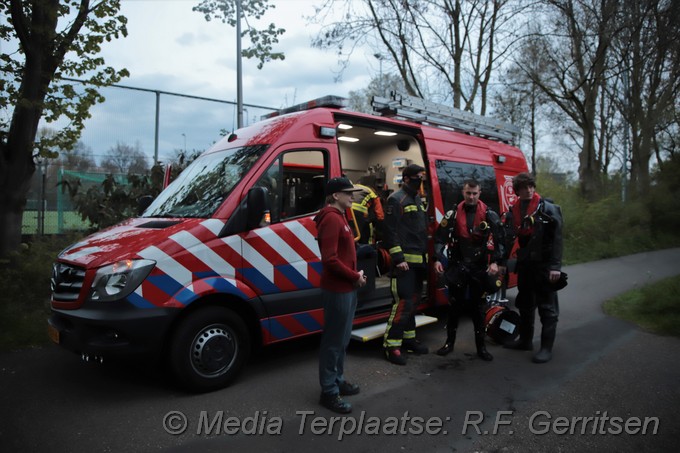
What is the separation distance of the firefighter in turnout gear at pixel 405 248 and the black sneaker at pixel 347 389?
3.11ft

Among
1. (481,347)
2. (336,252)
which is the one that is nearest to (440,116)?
(481,347)

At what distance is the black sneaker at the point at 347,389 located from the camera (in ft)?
13.7

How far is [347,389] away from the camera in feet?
13.7

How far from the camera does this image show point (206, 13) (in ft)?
33.7

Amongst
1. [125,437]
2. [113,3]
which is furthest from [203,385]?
[113,3]

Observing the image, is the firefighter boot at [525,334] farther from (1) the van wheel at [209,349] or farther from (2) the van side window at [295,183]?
(1) the van wheel at [209,349]

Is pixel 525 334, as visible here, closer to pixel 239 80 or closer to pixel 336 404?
pixel 336 404

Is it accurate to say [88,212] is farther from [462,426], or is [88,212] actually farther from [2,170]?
[462,426]

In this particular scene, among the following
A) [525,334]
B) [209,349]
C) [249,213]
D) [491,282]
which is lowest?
[525,334]

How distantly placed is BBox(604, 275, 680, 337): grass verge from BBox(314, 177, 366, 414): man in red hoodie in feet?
15.8

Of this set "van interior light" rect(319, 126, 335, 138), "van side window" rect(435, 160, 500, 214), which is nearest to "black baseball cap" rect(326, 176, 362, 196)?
"van interior light" rect(319, 126, 335, 138)

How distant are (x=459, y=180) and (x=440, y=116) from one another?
97 centimetres

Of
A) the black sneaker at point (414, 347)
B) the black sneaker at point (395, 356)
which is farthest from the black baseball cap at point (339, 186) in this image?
the black sneaker at point (414, 347)

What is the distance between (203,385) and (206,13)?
879cm
